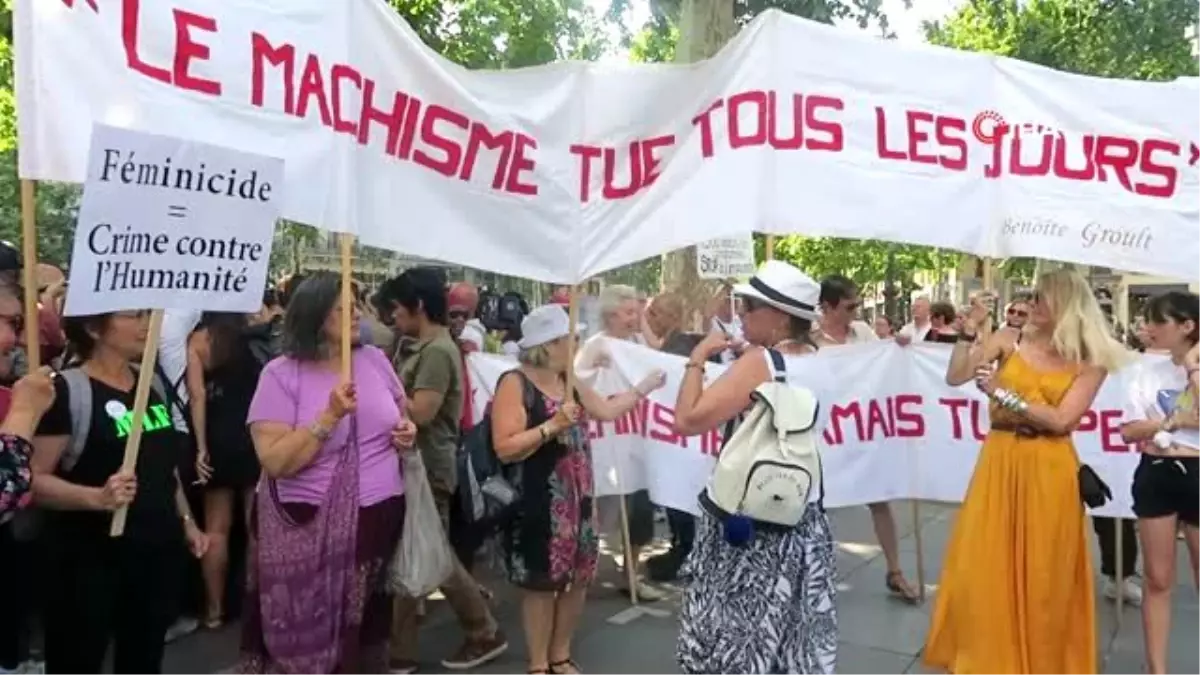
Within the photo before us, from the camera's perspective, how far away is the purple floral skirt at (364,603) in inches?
158

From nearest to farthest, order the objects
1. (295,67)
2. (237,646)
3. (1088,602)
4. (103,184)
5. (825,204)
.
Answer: (103,184)
(295,67)
(1088,602)
(825,204)
(237,646)

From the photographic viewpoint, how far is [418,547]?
14.5 ft

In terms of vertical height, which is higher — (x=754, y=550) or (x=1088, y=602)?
(x=754, y=550)

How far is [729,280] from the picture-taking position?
13.4m

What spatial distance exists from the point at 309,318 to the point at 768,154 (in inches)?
80.7

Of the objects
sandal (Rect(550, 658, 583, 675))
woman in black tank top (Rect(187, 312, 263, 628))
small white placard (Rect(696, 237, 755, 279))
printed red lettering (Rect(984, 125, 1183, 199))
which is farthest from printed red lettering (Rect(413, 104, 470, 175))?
small white placard (Rect(696, 237, 755, 279))

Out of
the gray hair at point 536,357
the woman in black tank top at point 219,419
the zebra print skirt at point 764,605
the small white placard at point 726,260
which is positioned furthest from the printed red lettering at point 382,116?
the small white placard at point 726,260

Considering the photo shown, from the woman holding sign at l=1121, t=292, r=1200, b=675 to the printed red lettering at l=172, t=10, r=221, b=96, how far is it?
397 centimetres

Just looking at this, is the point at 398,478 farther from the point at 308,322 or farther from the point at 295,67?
the point at 295,67

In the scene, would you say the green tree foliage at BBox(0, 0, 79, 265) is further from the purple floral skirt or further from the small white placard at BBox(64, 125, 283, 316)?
the small white placard at BBox(64, 125, 283, 316)

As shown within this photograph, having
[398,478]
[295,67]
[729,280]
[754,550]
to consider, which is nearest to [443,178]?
[295,67]

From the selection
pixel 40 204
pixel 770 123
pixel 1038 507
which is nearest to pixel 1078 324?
pixel 1038 507

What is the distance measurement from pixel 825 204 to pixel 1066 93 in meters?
1.17

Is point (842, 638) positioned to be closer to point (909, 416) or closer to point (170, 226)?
point (909, 416)
